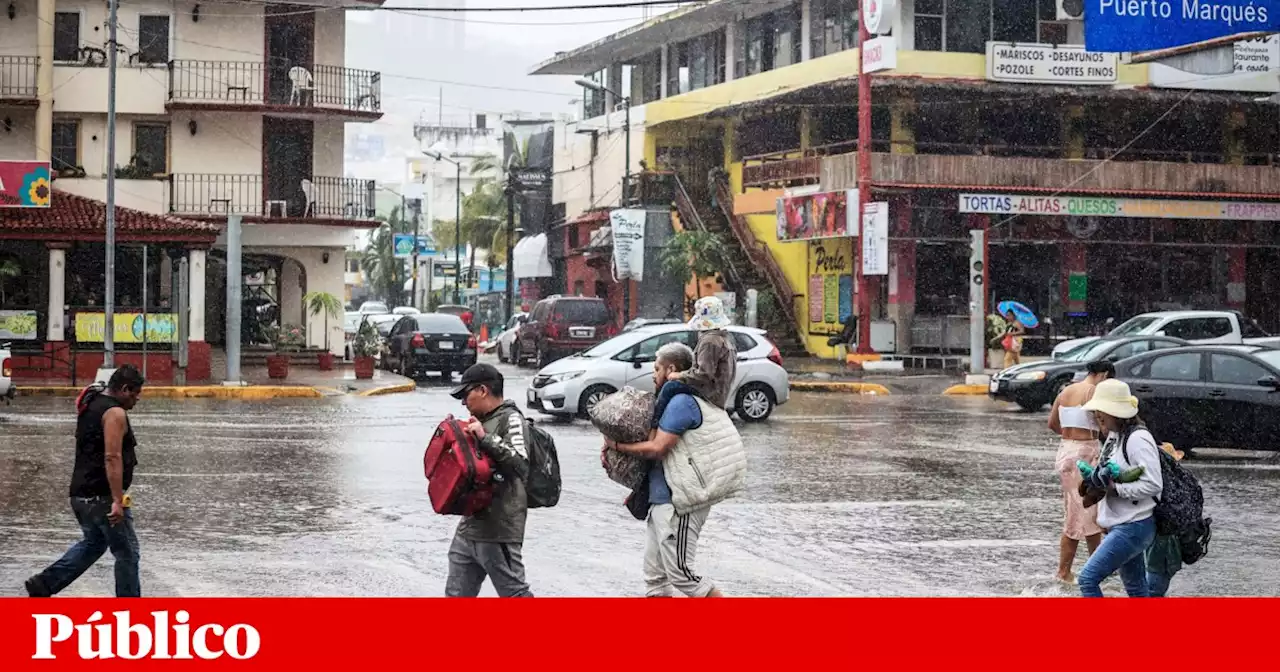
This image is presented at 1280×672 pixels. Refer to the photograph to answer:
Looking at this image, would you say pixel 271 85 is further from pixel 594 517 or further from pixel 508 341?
pixel 594 517

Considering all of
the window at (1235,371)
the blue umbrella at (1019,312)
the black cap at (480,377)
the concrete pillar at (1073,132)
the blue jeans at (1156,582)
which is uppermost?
the concrete pillar at (1073,132)

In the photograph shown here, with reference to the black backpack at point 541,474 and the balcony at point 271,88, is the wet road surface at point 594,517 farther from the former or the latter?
the balcony at point 271,88

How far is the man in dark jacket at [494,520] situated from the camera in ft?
27.0

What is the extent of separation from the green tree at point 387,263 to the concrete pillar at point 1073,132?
2186 inches

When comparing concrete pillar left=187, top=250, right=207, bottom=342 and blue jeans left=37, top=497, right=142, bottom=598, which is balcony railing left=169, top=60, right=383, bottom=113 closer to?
concrete pillar left=187, top=250, right=207, bottom=342

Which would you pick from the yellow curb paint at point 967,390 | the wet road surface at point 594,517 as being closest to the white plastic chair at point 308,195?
the yellow curb paint at point 967,390

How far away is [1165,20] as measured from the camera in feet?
60.3

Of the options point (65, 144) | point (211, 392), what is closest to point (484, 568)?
point (211, 392)

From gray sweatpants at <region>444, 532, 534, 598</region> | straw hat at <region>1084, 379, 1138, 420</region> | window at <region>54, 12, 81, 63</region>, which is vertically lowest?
gray sweatpants at <region>444, 532, 534, 598</region>

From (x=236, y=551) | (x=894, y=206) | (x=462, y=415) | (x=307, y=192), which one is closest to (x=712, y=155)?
(x=894, y=206)

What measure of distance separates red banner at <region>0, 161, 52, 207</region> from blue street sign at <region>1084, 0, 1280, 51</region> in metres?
23.8

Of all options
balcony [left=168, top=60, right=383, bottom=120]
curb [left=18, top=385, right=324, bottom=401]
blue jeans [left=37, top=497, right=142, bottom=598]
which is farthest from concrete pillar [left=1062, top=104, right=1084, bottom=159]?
blue jeans [left=37, top=497, right=142, bottom=598]

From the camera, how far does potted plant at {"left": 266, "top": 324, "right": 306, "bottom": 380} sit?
117 feet

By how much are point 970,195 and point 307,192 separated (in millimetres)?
17261
